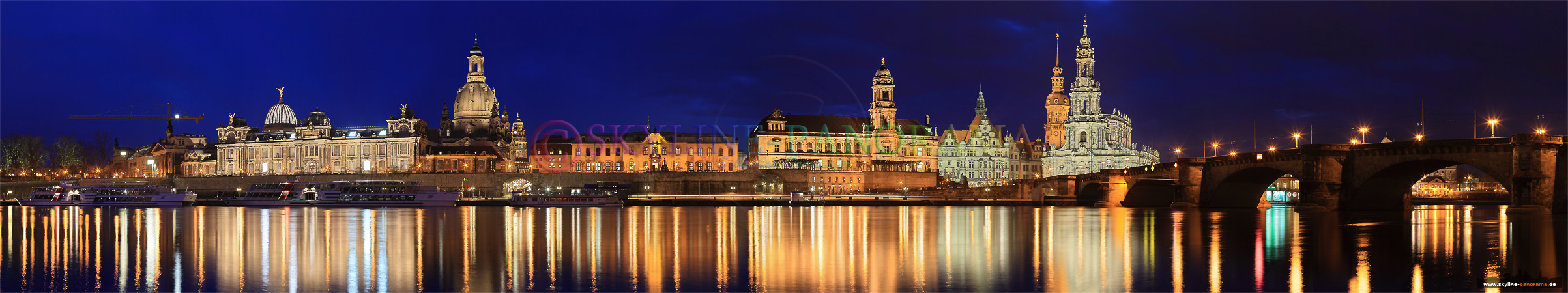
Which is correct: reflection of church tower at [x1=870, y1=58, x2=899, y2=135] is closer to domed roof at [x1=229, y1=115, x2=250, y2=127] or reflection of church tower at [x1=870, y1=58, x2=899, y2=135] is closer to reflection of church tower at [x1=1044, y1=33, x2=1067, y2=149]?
reflection of church tower at [x1=1044, y1=33, x2=1067, y2=149]

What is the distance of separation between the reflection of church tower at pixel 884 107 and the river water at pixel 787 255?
320 feet

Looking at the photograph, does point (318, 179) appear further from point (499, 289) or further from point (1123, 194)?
point (499, 289)

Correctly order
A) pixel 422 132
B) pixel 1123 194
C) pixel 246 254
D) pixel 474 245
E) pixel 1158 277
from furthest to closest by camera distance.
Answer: pixel 422 132
pixel 1123 194
pixel 474 245
pixel 246 254
pixel 1158 277

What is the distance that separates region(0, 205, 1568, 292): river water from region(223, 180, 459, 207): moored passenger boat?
35.7 meters

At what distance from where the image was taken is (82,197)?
122 m

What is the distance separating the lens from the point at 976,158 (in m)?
176

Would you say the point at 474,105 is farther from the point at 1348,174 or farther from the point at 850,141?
the point at 1348,174

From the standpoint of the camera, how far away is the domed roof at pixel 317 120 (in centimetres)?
18000

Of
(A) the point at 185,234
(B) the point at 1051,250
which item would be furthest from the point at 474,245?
(B) the point at 1051,250

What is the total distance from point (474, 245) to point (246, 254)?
8.79m

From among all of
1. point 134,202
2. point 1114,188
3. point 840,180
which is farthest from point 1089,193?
point 134,202

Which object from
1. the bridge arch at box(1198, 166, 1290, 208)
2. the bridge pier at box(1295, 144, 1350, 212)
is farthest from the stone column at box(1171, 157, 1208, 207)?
the bridge pier at box(1295, 144, 1350, 212)

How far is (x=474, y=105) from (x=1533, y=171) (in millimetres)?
153083

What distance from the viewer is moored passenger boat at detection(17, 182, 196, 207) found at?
394ft
